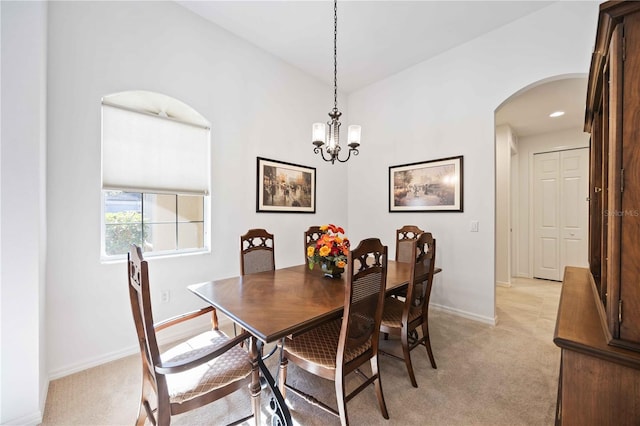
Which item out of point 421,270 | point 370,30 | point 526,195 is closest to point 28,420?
point 421,270

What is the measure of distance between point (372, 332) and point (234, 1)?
3.19 m

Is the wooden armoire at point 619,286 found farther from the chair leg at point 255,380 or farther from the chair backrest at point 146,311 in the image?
the chair backrest at point 146,311

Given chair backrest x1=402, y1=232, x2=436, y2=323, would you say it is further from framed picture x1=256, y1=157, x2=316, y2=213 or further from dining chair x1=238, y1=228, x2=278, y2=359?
framed picture x1=256, y1=157, x2=316, y2=213

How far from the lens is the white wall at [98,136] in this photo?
2.02m

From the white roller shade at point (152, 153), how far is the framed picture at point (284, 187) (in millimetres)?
705

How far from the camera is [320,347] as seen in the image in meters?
1.58

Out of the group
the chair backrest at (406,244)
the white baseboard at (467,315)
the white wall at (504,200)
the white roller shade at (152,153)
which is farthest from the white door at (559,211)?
the white roller shade at (152,153)

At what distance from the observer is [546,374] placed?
2.04m

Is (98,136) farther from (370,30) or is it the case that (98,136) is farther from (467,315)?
(467,315)

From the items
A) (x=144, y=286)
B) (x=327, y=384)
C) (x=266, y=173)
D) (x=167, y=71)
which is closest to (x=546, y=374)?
(x=327, y=384)

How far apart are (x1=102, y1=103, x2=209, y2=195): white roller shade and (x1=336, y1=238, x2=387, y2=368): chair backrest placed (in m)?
2.09

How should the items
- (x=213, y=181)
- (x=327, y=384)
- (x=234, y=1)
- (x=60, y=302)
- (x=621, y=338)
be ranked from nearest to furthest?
(x=621, y=338) → (x=327, y=384) → (x=60, y=302) → (x=234, y=1) → (x=213, y=181)

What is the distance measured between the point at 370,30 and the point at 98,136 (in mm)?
2893

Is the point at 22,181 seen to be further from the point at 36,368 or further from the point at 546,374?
the point at 546,374
